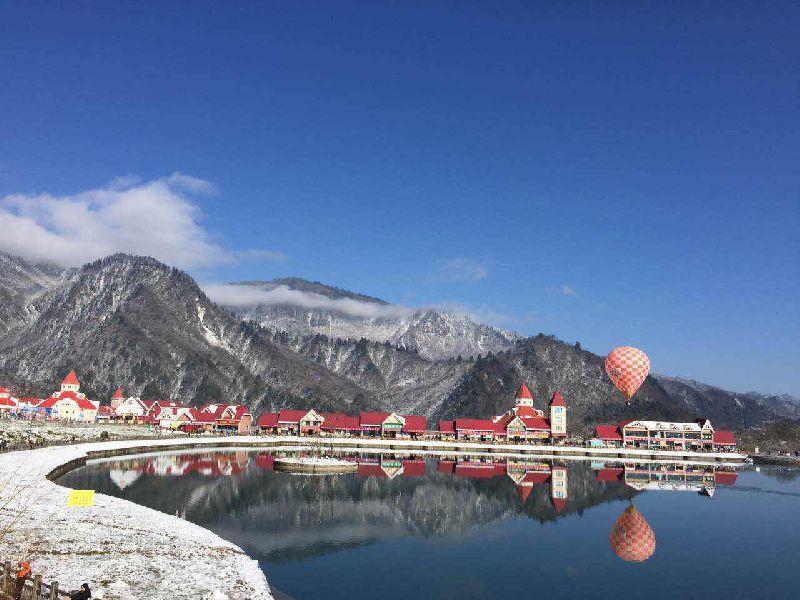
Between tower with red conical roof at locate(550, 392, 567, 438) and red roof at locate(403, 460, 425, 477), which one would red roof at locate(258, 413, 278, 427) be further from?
tower with red conical roof at locate(550, 392, 567, 438)

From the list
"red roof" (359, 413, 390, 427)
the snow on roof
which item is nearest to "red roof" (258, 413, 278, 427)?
"red roof" (359, 413, 390, 427)

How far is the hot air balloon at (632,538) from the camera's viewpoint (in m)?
53.3

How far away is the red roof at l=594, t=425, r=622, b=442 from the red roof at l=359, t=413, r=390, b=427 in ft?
201

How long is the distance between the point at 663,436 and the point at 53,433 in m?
154

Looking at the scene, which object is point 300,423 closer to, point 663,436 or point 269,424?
point 269,424

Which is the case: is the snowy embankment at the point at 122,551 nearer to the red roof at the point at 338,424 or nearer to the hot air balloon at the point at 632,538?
the hot air balloon at the point at 632,538

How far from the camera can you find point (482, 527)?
64812 millimetres

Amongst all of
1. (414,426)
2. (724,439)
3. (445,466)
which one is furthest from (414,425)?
(724,439)

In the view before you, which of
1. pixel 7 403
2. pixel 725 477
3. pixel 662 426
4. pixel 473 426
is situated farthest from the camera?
pixel 473 426

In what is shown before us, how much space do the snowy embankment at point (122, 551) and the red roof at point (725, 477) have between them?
9276 centimetres

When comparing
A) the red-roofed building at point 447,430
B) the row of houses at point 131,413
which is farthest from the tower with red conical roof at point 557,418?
the row of houses at point 131,413

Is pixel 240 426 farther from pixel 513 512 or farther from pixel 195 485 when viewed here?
pixel 513 512

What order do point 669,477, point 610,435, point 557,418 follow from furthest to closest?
point 557,418, point 610,435, point 669,477

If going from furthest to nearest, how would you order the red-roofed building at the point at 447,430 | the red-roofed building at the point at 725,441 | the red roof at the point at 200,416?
the red-roofed building at the point at 447,430 → the red roof at the point at 200,416 → the red-roofed building at the point at 725,441
